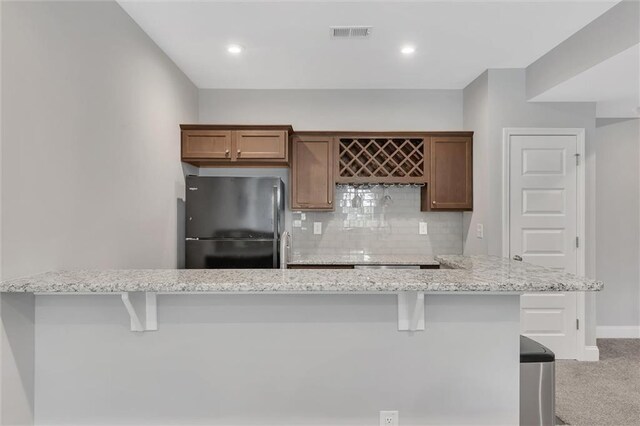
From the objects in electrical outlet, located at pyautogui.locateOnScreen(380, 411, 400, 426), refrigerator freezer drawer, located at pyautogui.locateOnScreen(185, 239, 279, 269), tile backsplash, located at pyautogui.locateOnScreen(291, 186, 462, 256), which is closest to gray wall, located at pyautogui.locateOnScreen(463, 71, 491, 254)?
tile backsplash, located at pyautogui.locateOnScreen(291, 186, 462, 256)

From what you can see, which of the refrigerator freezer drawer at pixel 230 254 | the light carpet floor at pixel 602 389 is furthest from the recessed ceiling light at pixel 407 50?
the light carpet floor at pixel 602 389

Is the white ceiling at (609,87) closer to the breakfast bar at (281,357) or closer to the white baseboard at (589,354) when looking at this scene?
the breakfast bar at (281,357)

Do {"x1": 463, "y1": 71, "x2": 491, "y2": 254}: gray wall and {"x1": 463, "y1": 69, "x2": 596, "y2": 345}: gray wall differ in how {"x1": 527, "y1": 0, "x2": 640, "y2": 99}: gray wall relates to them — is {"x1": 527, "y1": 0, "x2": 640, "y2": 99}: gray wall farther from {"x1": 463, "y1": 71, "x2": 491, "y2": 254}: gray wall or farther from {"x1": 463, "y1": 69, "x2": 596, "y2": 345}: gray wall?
{"x1": 463, "y1": 71, "x2": 491, "y2": 254}: gray wall

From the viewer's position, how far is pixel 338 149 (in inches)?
150

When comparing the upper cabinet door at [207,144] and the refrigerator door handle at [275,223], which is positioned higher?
the upper cabinet door at [207,144]

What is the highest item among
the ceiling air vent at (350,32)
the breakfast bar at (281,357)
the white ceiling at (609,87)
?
the ceiling air vent at (350,32)

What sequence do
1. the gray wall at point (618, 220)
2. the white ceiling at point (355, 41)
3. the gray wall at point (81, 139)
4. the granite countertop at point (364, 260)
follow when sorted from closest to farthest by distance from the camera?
1. the gray wall at point (81, 139)
2. the white ceiling at point (355, 41)
3. the granite countertop at point (364, 260)
4. the gray wall at point (618, 220)

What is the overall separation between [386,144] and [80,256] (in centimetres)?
289

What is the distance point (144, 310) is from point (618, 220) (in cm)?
489

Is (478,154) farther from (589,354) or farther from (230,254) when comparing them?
(230,254)

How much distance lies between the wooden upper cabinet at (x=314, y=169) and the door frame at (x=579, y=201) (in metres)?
1.65

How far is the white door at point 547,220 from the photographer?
3.44 metres

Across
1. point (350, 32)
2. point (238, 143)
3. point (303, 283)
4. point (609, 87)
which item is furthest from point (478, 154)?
point (303, 283)

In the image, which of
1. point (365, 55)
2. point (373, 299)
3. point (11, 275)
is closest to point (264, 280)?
point (373, 299)
